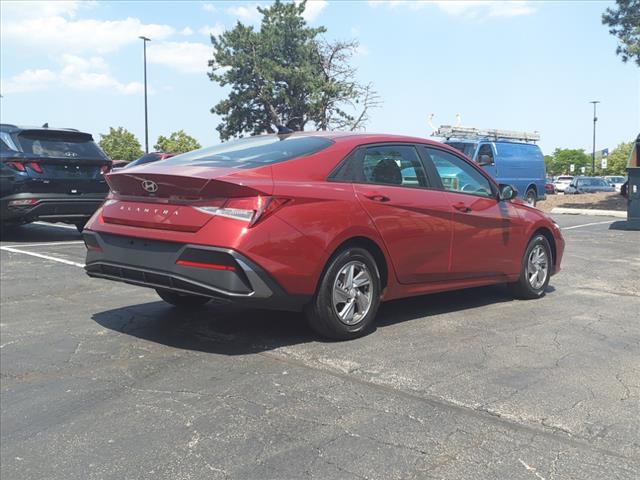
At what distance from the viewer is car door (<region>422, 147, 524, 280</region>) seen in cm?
561

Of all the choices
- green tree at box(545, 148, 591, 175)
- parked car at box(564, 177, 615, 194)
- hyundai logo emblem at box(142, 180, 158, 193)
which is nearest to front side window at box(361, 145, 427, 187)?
hyundai logo emblem at box(142, 180, 158, 193)

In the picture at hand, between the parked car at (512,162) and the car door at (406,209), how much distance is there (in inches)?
502

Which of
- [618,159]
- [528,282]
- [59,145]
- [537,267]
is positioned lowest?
[528,282]

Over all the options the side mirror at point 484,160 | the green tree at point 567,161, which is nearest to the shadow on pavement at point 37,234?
the side mirror at point 484,160

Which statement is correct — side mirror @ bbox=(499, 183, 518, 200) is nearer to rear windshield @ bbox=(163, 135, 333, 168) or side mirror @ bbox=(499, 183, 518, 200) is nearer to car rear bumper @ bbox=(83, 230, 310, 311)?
rear windshield @ bbox=(163, 135, 333, 168)

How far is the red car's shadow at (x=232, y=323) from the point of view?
4.70m

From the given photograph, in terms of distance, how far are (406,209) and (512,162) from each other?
15.8m

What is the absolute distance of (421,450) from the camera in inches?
119

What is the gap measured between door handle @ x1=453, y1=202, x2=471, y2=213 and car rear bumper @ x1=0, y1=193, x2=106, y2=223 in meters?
6.94

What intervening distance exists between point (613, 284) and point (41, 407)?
608cm

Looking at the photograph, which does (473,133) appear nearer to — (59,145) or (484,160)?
(484,160)

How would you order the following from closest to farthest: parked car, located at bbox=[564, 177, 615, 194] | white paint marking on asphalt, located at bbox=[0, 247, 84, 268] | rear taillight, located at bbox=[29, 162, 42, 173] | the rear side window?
1. white paint marking on asphalt, located at bbox=[0, 247, 84, 268]
2. rear taillight, located at bbox=[29, 162, 42, 173]
3. the rear side window
4. parked car, located at bbox=[564, 177, 615, 194]

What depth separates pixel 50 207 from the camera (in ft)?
33.5

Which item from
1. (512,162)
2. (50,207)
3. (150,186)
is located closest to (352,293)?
(150,186)
